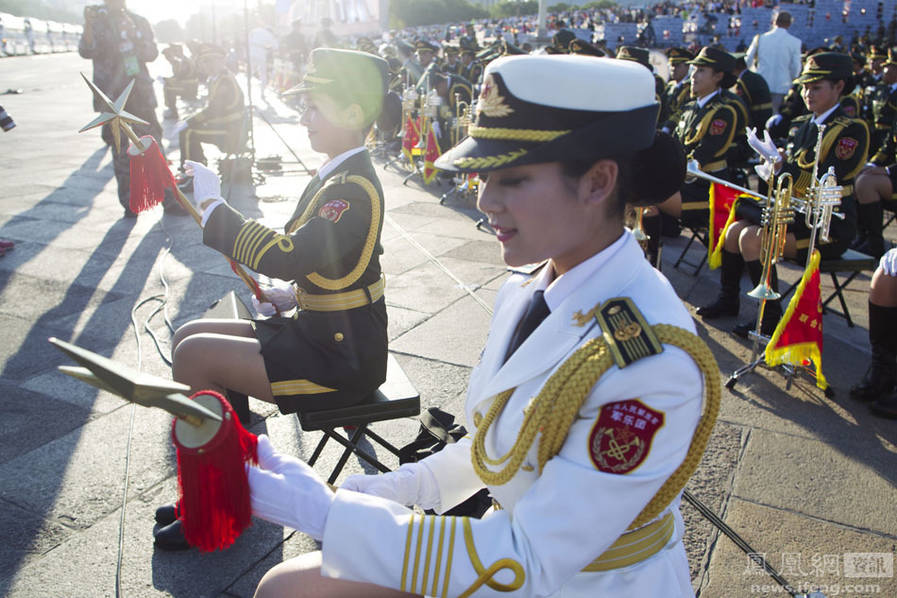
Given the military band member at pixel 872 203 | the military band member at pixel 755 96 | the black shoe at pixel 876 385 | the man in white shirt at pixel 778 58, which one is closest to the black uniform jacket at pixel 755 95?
the military band member at pixel 755 96

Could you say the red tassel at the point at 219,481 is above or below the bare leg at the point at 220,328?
above

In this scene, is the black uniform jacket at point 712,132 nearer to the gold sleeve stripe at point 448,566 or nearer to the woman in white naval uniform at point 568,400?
the woman in white naval uniform at point 568,400

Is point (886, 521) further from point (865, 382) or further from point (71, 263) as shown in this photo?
point (71, 263)

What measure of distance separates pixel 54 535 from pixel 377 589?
6.24 feet

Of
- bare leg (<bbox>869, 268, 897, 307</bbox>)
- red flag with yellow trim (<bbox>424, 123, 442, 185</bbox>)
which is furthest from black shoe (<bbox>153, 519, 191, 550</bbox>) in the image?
red flag with yellow trim (<bbox>424, 123, 442, 185</bbox>)

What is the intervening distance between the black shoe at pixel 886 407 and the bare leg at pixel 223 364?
337 cm

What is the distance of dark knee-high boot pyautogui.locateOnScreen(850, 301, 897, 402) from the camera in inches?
157

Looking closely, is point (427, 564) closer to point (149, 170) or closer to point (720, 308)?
point (149, 170)

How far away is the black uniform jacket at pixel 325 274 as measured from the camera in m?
2.71

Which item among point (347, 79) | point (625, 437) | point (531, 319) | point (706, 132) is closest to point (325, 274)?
point (347, 79)

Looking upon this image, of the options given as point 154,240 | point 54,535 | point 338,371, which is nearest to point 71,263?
point 154,240

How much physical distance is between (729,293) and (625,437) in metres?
4.51

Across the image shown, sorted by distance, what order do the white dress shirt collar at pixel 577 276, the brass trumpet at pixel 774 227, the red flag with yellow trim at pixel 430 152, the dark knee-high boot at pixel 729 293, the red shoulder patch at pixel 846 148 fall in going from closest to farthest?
the white dress shirt collar at pixel 577 276, the brass trumpet at pixel 774 227, the red shoulder patch at pixel 846 148, the dark knee-high boot at pixel 729 293, the red flag with yellow trim at pixel 430 152

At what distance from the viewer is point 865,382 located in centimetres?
404
